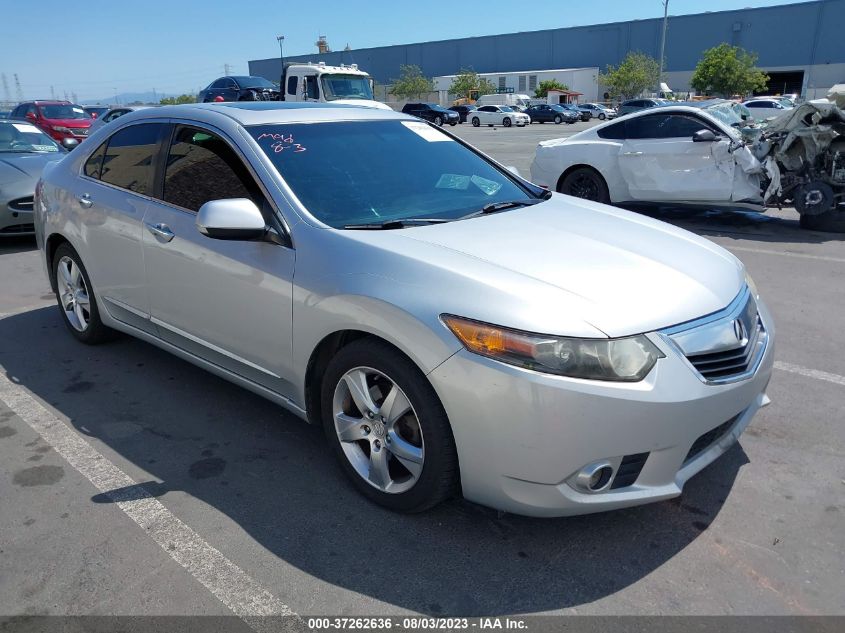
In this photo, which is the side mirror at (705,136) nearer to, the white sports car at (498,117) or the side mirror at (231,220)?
the side mirror at (231,220)

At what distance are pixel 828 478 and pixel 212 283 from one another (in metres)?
3.07

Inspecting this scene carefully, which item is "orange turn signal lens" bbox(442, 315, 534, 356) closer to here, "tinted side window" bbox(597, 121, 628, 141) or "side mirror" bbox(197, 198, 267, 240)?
"side mirror" bbox(197, 198, 267, 240)

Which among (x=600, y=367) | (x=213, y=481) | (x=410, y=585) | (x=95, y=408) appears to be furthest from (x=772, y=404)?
(x=95, y=408)

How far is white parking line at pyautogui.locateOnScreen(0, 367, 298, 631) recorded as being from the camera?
8.06 feet

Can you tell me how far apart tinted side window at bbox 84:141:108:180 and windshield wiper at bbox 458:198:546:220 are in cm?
260

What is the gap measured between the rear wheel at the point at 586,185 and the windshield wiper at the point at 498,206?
593 centimetres

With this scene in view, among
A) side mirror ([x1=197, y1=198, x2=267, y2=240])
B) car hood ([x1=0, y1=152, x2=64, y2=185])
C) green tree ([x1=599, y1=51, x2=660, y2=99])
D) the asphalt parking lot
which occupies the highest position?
side mirror ([x1=197, y1=198, x2=267, y2=240])

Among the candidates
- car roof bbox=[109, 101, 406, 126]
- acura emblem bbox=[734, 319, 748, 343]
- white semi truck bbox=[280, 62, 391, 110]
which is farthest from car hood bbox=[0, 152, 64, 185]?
white semi truck bbox=[280, 62, 391, 110]

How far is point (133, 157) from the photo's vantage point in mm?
4250

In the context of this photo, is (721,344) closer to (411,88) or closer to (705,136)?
(705,136)

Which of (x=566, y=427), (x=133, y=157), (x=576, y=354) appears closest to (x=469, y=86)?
(x=133, y=157)

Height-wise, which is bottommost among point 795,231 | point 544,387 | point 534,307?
point 795,231

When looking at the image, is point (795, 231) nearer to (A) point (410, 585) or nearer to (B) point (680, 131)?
(B) point (680, 131)

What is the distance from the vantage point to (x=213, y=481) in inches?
128
